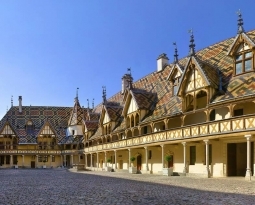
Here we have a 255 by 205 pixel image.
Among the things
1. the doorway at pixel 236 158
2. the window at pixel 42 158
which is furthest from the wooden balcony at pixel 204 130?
the window at pixel 42 158

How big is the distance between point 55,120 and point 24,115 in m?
Answer: 6.27

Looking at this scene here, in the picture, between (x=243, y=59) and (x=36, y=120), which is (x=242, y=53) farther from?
(x=36, y=120)

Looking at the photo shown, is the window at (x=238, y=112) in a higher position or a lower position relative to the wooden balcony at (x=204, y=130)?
higher

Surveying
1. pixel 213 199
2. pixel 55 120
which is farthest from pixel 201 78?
pixel 55 120

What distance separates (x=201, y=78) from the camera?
25656 millimetres

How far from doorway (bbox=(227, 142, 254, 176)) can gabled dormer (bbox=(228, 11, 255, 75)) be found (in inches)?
198

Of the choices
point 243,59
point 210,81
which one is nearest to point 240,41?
point 243,59

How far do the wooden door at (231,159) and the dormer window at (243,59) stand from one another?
16.5ft

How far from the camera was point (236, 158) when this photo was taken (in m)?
24.7

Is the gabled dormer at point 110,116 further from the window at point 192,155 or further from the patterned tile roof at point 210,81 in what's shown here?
the window at point 192,155

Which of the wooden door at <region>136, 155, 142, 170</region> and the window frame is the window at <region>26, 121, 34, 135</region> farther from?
the window frame

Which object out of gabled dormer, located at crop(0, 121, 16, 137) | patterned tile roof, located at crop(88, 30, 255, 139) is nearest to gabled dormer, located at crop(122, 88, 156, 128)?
patterned tile roof, located at crop(88, 30, 255, 139)

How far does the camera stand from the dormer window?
2337 cm

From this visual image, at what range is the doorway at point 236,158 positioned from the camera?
80.4 ft
